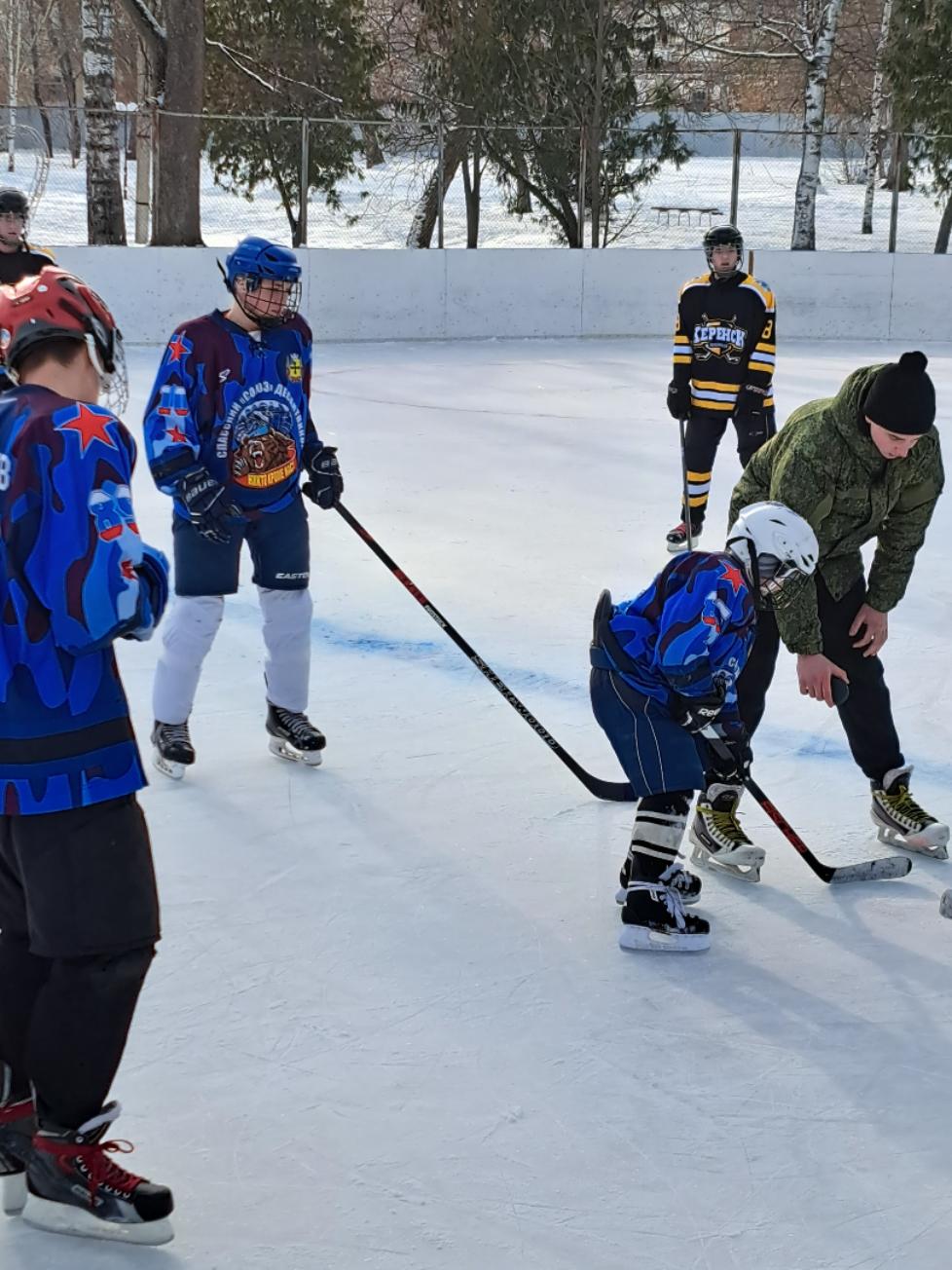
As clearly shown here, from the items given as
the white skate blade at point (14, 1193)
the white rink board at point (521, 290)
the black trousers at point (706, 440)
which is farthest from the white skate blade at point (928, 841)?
the white rink board at point (521, 290)

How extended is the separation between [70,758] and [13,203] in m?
4.19

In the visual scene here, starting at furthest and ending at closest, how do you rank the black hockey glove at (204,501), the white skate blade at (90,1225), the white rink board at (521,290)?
the white rink board at (521,290), the black hockey glove at (204,501), the white skate blade at (90,1225)

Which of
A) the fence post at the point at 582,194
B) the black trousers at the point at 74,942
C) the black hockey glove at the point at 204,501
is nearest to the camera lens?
the black trousers at the point at 74,942

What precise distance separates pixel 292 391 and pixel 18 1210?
194 cm

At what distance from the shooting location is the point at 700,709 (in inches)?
105

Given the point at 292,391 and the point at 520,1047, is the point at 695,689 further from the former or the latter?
the point at 292,391

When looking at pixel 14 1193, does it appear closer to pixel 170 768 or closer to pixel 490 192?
pixel 170 768

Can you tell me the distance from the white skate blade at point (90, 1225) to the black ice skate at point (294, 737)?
5.61 feet

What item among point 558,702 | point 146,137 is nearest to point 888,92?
point 146,137

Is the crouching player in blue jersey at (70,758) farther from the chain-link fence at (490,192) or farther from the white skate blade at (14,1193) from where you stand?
the chain-link fence at (490,192)

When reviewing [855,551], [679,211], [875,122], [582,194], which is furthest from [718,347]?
[875,122]

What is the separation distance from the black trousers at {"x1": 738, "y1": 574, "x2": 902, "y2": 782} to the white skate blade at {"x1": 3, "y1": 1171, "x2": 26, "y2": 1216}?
5.37 ft

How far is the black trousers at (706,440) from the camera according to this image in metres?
5.89

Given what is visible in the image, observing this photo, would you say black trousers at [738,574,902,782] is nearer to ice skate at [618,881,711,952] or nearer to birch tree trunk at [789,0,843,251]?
ice skate at [618,881,711,952]
